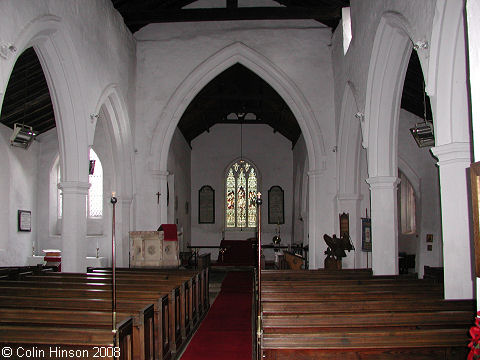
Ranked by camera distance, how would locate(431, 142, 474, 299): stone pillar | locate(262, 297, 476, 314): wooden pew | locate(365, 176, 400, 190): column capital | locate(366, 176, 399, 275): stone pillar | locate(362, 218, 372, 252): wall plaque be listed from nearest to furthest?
locate(262, 297, 476, 314): wooden pew
locate(431, 142, 474, 299): stone pillar
locate(366, 176, 399, 275): stone pillar
locate(365, 176, 400, 190): column capital
locate(362, 218, 372, 252): wall plaque

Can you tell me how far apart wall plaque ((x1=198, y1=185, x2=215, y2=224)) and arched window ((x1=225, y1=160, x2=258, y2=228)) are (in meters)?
0.56

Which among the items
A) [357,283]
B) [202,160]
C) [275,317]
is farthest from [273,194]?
[275,317]

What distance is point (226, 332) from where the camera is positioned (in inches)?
255

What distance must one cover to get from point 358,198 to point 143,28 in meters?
5.92

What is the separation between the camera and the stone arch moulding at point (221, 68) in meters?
11.0

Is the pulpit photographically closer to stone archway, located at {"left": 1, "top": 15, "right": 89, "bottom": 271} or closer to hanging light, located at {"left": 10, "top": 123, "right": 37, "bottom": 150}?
stone archway, located at {"left": 1, "top": 15, "right": 89, "bottom": 271}

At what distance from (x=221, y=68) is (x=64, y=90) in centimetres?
433

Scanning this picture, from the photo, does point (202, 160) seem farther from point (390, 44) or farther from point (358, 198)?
point (390, 44)

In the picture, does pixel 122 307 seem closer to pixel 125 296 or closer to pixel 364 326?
pixel 125 296

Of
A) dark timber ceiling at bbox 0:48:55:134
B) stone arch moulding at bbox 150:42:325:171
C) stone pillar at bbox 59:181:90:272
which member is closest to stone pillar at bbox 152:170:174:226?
stone arch moulding at bbox 150:42:325:171

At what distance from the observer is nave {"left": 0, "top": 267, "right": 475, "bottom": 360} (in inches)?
127

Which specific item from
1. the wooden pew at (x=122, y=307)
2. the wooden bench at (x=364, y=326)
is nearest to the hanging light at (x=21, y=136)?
the wooden pew at (x=122, y=307)

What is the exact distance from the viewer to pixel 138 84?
11227 millimetres

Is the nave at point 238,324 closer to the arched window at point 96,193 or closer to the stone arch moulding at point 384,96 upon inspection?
the stone arch moulding at point 384,96
